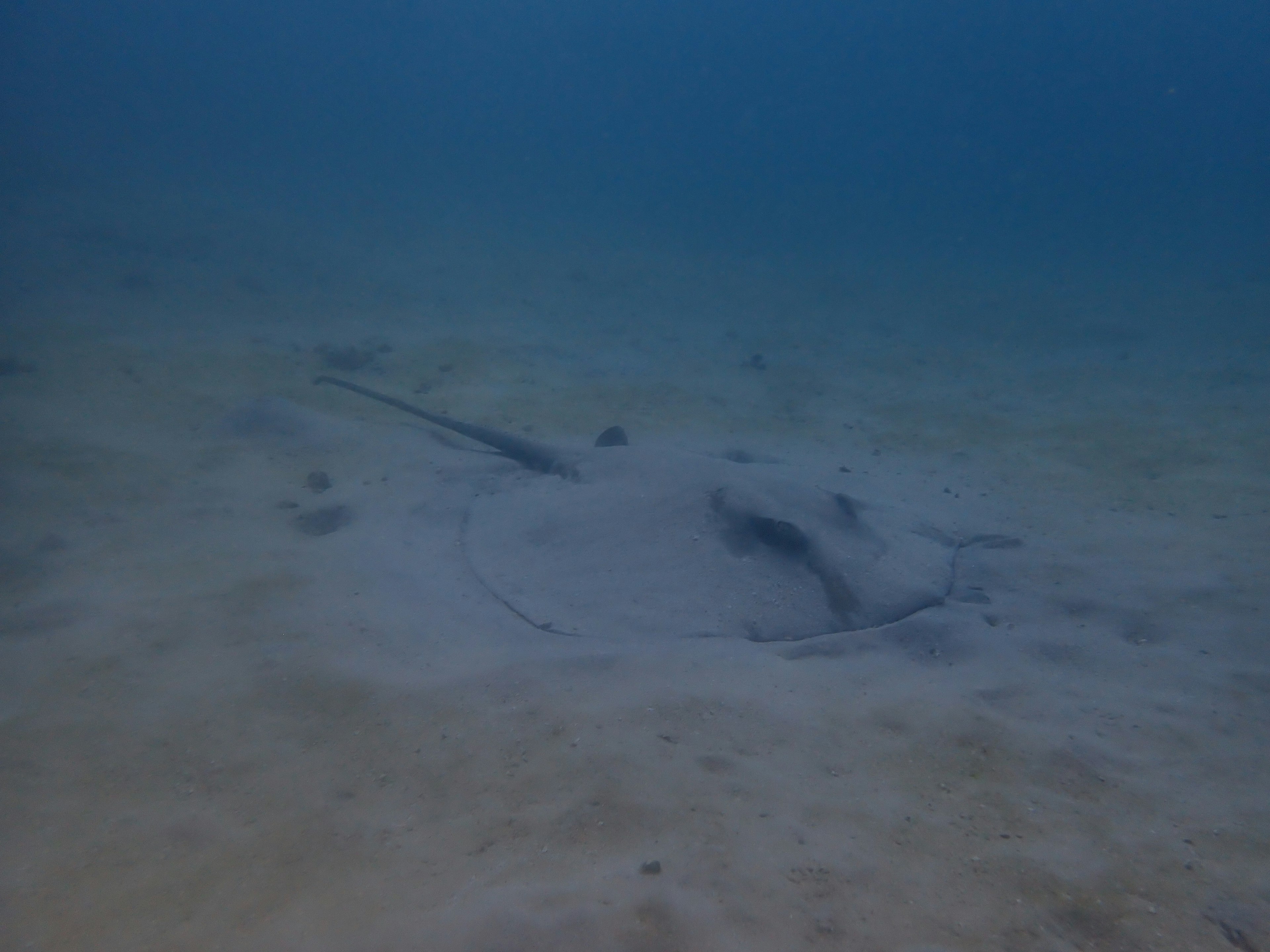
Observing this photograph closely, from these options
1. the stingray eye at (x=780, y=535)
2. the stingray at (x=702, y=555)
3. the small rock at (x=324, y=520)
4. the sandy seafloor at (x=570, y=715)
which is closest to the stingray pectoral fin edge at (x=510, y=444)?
the sandy seafloor at (x=570, y=715)

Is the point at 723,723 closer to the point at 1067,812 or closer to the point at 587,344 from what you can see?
the point at 1067,812

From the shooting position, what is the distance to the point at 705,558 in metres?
4.93

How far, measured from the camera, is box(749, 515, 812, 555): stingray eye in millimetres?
4832

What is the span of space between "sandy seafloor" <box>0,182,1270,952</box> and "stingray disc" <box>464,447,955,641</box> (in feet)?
0.71

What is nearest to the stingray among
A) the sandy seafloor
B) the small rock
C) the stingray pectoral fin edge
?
the sandy seafloor

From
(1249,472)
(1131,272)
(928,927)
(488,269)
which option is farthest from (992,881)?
(1131,272)

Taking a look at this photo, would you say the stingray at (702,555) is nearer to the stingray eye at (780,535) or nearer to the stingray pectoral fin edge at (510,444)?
the stingray eye at (780,535)

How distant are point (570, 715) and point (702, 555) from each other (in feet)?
5.50

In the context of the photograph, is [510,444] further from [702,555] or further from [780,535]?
[780,535]

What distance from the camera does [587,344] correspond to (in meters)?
15.8

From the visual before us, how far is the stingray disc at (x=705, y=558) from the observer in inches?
178

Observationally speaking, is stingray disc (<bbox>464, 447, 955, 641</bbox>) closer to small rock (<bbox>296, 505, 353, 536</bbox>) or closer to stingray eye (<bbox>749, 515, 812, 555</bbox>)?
stingray eye (<bbox>749, 515, 812, 555</bbox>)

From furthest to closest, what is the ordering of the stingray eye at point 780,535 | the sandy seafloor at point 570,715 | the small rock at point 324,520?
the small rock at point 324,520, the stingray eye at point 780,535, the sandy seafloor at point 570,715

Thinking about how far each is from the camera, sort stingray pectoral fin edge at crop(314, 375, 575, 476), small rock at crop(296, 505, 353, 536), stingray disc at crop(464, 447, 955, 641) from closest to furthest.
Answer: stingray disc at crop(464, 447, 955, 641) < small rock at crop(296, 505, 353, 536) < stingray pectoral fin edge at crop(314, 375, 575, 476)
